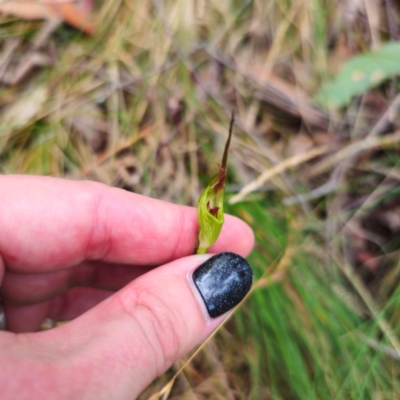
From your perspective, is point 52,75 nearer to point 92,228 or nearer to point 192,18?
point 192,18

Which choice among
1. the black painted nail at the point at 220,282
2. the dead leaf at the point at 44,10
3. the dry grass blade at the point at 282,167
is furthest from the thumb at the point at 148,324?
the dead leaf at the point at 44,10

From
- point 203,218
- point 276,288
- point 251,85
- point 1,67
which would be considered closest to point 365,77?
point 251,85

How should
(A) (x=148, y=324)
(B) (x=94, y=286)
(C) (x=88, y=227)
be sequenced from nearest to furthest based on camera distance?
(A) (x=148, y=324) → (C) (x=88, y=227) → (B) (x=94, y=286)

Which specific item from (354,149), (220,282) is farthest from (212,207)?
(354,149)

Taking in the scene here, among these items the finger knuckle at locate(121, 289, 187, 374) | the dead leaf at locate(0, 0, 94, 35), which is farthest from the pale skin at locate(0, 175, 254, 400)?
the dead leaf at locate(0, 0, 94, 35)

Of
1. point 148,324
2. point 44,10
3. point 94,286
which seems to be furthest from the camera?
point 44,10

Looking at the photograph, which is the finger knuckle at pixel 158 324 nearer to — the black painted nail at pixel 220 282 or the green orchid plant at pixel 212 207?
the black painted nail at pixel 220 282

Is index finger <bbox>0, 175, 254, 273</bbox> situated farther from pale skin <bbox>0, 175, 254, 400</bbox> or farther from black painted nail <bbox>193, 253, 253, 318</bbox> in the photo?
black painted nail <bbox>193, 253, 253, 318</bbox>

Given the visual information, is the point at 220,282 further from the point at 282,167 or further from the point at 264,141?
the point at 264,141
